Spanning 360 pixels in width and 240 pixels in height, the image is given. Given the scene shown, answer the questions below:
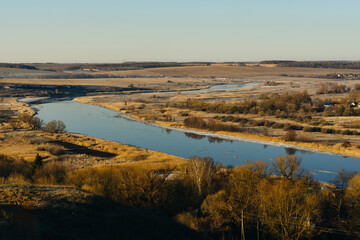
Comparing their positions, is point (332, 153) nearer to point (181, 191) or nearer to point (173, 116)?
point (181, 191)

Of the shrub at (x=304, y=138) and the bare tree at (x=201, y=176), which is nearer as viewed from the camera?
the bare tree at (x=201, y=176)

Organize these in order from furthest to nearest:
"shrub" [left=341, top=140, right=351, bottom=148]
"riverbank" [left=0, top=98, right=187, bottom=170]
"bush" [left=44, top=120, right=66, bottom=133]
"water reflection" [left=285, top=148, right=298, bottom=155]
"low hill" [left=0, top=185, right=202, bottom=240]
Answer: "bush" [left=44, top=120, right=66, bottom=133], "shrub" [left=341, top=140, right=351, bottom=148], "water reflection" [left=285, top=148, right=298, bottom=155], "riverbank" [left=0, top=98, right=187, bottom=170], "low hill" [left=0, top=185, right=202, bottom=240]

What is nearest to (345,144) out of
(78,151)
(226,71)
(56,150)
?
(78,151)

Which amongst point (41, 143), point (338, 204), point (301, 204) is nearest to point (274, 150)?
point (338, 204)

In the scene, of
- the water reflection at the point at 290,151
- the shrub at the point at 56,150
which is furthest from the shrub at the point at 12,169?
the water reflection at the point at 290,151

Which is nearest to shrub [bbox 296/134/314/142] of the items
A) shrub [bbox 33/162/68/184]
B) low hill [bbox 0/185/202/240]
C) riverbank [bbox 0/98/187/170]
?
riverbank [bbox 0/98/187/170]

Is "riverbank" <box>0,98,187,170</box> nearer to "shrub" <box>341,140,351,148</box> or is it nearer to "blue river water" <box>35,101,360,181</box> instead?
"blue river water" <box>35,101,360,181</box>

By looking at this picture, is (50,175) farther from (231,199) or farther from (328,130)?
(328,130)

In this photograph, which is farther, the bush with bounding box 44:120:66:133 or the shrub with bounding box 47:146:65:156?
the bush with bounding box 44:120:66:133

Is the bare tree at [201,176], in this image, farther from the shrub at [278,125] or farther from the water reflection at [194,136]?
the shrub at [278,125]
